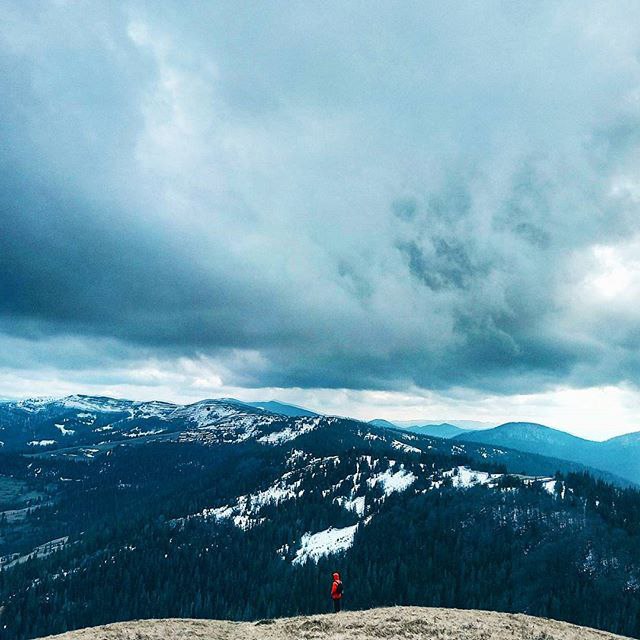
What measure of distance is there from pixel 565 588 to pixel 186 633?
204 m

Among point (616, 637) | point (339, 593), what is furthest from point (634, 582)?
point (339, 593)

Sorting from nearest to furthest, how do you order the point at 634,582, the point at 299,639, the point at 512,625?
1. the point at 299,639
2. the point at 512,625
3. the point at 634,582

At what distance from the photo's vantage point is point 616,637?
45.5 meters

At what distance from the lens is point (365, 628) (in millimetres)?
40781

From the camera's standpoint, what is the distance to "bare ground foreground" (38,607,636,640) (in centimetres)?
3841

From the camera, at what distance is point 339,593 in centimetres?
4569

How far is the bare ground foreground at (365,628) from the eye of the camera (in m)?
38.4

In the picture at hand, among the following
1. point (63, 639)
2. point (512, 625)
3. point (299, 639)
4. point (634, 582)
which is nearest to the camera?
point (63, 639)

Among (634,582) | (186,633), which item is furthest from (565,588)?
(186,633)

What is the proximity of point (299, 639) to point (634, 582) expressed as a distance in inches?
8371

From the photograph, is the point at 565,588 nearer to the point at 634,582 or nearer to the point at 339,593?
the point at 634,582

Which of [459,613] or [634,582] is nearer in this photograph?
[459,613]

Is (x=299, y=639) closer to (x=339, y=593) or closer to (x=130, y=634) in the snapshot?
(x=339, y=593)

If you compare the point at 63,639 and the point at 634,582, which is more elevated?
the point at 63,639
